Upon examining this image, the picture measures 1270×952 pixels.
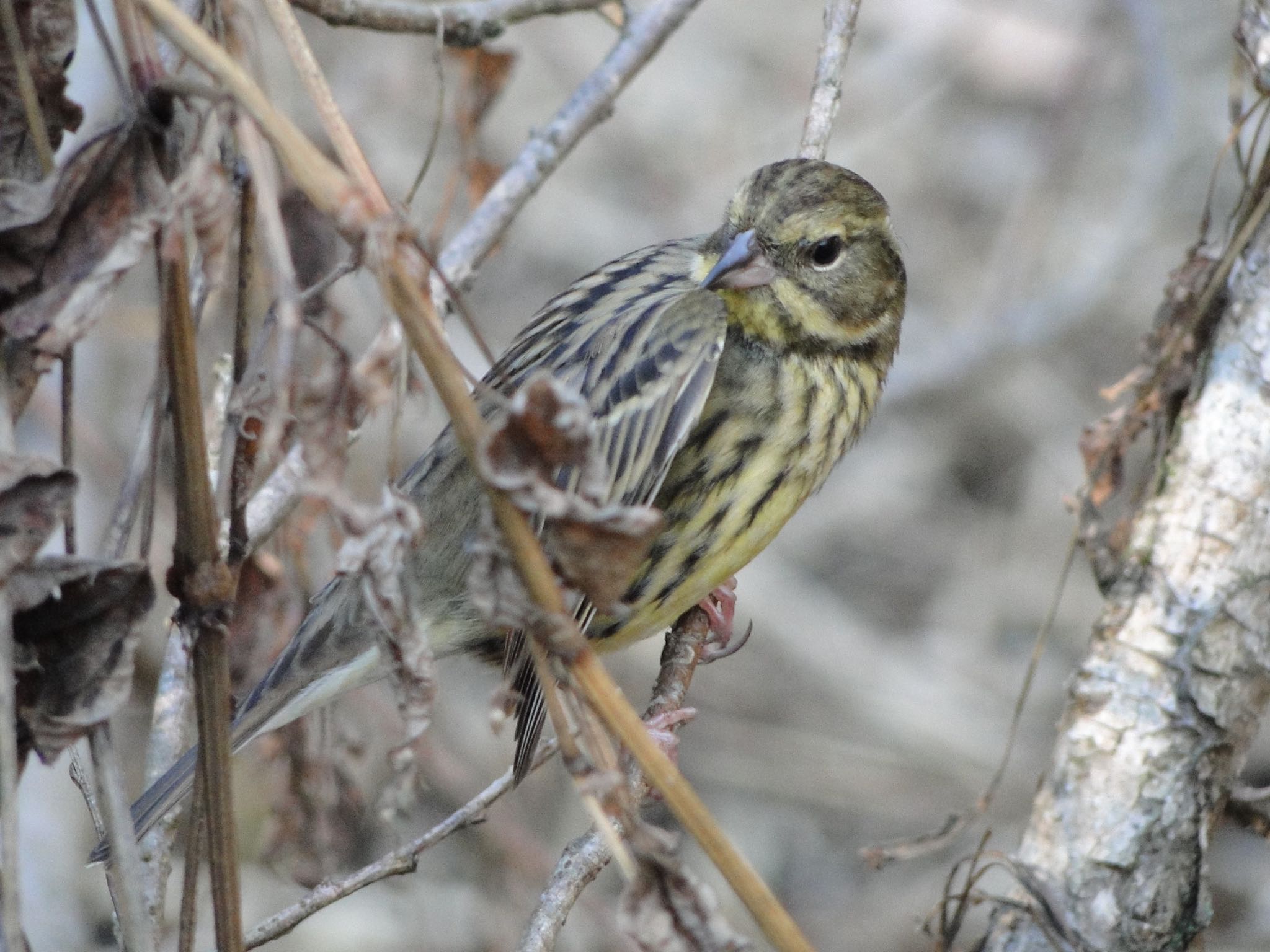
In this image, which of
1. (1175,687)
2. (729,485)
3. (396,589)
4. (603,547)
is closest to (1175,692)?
(1175,687)

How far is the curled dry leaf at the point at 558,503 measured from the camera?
1.39 meters

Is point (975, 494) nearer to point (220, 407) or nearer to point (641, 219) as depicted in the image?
point (641, 219)

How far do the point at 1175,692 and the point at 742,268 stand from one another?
121 centimetres

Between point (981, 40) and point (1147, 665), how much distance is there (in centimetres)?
554

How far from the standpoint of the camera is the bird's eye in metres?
3.20

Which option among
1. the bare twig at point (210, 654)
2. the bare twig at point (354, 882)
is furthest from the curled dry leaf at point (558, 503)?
the bare twig at point (354, 882)

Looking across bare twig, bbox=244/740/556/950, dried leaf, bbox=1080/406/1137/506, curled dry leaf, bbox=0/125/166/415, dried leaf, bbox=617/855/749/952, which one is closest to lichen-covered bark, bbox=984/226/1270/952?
dried leaf, bbox=1080/406/1137/506

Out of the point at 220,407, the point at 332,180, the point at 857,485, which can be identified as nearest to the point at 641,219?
the point at 857,485

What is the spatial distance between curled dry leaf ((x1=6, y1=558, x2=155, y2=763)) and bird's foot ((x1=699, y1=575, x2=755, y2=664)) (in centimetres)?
179

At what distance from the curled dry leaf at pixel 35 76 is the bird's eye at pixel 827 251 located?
176 cm

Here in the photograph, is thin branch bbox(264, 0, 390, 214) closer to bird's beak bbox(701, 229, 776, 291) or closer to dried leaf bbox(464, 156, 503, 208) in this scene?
bird's beak bbox(701, 229, 776, 291)

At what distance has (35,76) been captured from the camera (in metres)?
1.78

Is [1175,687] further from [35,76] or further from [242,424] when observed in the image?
[35,76]

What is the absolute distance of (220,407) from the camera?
8.69 ft
